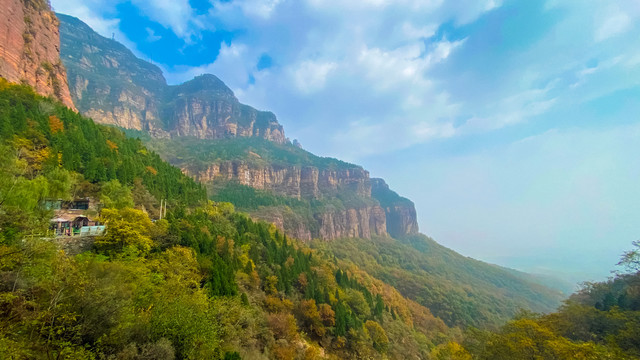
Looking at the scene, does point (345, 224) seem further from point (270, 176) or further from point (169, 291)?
point (169, 291)

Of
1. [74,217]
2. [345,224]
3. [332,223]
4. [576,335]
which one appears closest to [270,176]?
[332,223]

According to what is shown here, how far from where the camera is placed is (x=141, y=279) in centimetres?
1755

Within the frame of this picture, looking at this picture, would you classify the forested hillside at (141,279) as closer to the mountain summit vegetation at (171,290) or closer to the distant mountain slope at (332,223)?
the mountain summit vegetation at (171,290)

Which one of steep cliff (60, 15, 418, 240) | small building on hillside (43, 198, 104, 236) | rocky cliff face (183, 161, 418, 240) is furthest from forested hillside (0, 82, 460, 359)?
rocky cliff face (183, 161, 418, 240)

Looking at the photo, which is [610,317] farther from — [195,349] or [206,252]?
[206,252]

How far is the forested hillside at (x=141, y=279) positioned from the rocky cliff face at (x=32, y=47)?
13.7m

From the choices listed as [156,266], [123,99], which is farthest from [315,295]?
[123,99]

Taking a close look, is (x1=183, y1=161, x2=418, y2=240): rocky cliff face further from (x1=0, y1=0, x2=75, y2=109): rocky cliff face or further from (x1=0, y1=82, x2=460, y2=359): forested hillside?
(x1=0, y1=0, x2=75, y2=109): rocky cliff face

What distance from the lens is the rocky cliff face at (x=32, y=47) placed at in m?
49.5

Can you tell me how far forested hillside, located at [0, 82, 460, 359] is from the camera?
12023mm

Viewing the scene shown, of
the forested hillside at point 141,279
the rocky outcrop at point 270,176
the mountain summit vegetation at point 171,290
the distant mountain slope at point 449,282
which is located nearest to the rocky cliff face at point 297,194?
the rocky outcrop at point 270,176

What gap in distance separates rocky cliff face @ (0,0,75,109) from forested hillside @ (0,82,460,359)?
13.7m

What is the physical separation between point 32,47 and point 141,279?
2903 inches

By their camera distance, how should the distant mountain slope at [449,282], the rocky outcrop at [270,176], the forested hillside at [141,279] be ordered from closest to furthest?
the forested hillside at [141,279] < the distant mountain slope at [449,282] < the rocky outcrop at [270,176]
